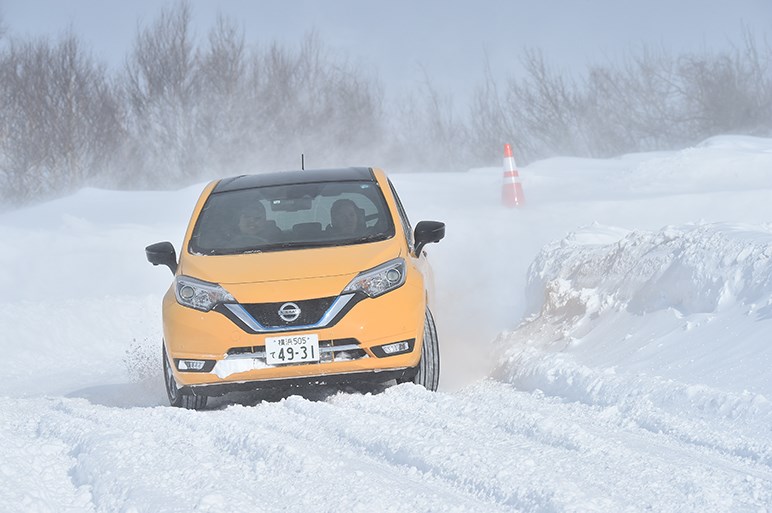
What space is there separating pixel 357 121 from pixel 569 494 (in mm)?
42091

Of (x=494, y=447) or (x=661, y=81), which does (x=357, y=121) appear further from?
(x=494, y=447)

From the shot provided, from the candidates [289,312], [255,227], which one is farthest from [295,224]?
[289,312]

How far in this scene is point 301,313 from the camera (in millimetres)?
6395

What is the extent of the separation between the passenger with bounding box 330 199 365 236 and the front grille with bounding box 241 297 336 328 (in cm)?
95

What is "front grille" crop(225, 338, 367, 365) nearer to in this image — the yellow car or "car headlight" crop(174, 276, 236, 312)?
the yellow car

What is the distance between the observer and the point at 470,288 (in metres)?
12.6

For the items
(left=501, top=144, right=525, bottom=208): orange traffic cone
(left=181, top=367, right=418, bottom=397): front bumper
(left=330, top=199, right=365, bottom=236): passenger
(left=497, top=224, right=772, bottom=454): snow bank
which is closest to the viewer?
(left=497, top=224, right=772, bottom=454): snow bank

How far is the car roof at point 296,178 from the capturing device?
786 cm

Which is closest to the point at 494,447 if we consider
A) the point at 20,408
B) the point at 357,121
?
the point at 20,408

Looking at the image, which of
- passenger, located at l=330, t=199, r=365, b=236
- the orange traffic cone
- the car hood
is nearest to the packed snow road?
the car hood

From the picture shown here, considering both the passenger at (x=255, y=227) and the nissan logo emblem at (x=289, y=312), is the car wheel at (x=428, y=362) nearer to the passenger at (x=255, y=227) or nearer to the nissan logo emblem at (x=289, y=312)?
the nissan logo emblem at (x=289, y=312)

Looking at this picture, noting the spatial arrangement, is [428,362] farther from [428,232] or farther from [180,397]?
[180,397]

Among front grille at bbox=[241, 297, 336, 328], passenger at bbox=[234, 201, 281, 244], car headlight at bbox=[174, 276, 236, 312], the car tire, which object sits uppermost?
passenger at bbox=[234, 201, 281, 244]

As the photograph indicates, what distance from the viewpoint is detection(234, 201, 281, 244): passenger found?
7.27 meters
